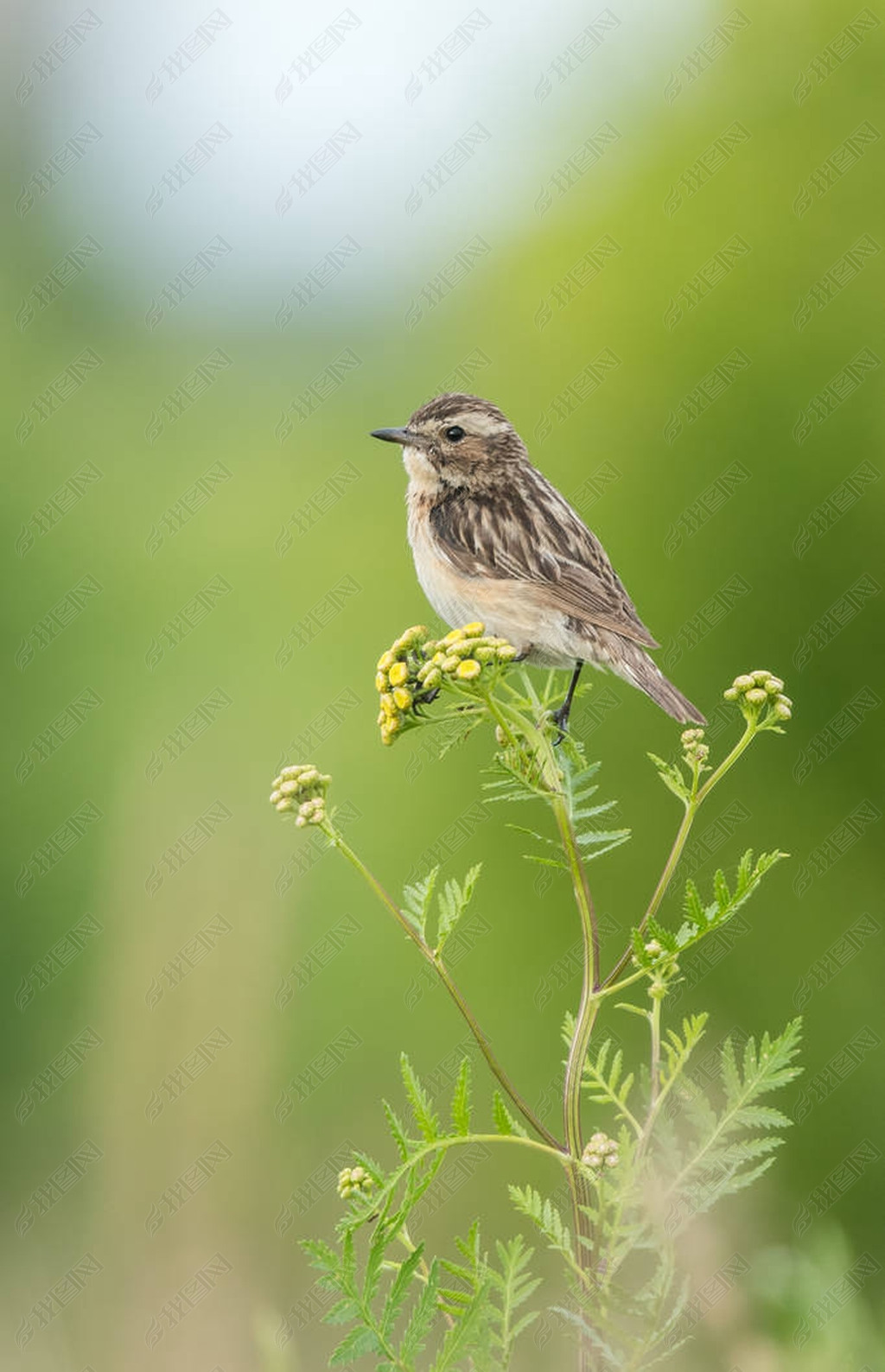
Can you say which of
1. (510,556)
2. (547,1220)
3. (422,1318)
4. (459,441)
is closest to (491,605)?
(510,556)

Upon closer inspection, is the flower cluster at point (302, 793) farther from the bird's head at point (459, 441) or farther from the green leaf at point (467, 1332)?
the bird's head at point (459, 441)

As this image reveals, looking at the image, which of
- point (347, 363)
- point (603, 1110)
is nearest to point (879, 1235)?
point (603, 1110)

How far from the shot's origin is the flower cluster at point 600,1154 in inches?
73.3

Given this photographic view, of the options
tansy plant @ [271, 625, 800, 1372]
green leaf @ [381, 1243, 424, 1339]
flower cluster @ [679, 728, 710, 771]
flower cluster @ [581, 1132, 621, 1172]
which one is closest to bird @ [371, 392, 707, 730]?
flower cluster @ [679, 728, 710, 771]

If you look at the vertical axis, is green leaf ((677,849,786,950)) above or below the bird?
below

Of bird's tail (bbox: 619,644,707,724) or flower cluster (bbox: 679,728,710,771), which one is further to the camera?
bird's tail (bbox: 619,644,707,724)

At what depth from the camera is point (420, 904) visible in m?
2.24

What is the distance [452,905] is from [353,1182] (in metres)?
0.46

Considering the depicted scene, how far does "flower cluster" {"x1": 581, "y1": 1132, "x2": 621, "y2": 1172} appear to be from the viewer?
6.11 ft

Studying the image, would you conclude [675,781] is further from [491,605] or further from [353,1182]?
A: [491,605]

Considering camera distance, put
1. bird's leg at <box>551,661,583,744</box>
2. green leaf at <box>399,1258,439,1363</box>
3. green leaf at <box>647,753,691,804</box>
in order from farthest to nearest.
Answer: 1. bird's leg at <box>551,661,583,744</box>
2. green leaf at <box>647,753,691,804</box>
3. green leaf at <box>399,1258,439,1363</box>

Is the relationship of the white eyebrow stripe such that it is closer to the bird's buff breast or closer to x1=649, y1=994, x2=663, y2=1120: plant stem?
the bird's buff breast

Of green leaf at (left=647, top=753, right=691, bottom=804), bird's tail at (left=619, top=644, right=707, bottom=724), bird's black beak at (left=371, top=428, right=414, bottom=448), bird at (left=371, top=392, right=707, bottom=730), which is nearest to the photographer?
green leaf at (left=647, top=753, right=691, bottom=804)

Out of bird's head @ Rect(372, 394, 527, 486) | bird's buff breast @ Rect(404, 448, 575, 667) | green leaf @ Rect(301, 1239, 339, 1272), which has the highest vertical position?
bird's head @ Rect(372, 394, 527, 486)
